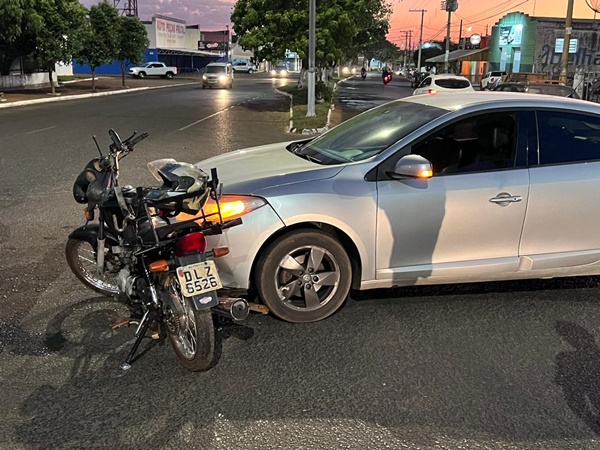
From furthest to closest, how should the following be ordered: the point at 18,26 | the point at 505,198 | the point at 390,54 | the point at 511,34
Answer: the point at 390,54
the point at 511,34
the point at 18,26
the point at 505,198

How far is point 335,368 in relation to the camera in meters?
3.64

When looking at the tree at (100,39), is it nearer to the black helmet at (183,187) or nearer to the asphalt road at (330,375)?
the asphalt road at (330,375)

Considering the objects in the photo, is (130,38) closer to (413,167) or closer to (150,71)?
(150,71)

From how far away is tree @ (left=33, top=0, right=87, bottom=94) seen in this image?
93.2ft

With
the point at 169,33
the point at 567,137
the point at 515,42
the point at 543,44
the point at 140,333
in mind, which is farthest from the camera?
the point at 169,33

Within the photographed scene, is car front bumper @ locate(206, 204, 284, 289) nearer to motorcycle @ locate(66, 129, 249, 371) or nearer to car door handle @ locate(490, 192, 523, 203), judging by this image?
motorcycle @ locate(66, 129, 249, 371)

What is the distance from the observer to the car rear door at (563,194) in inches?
170

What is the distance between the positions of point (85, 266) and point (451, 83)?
1910 centimetres

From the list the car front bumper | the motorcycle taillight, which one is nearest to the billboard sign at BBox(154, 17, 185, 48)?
the car front bumper


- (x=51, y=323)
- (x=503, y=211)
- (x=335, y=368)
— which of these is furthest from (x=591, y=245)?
(x=51, y=323)

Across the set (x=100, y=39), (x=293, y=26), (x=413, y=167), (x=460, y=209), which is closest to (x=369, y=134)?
(x=413, y=167)

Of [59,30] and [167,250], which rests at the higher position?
[59,30]

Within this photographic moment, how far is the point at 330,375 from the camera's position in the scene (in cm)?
356

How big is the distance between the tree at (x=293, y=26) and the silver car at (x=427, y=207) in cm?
1903
